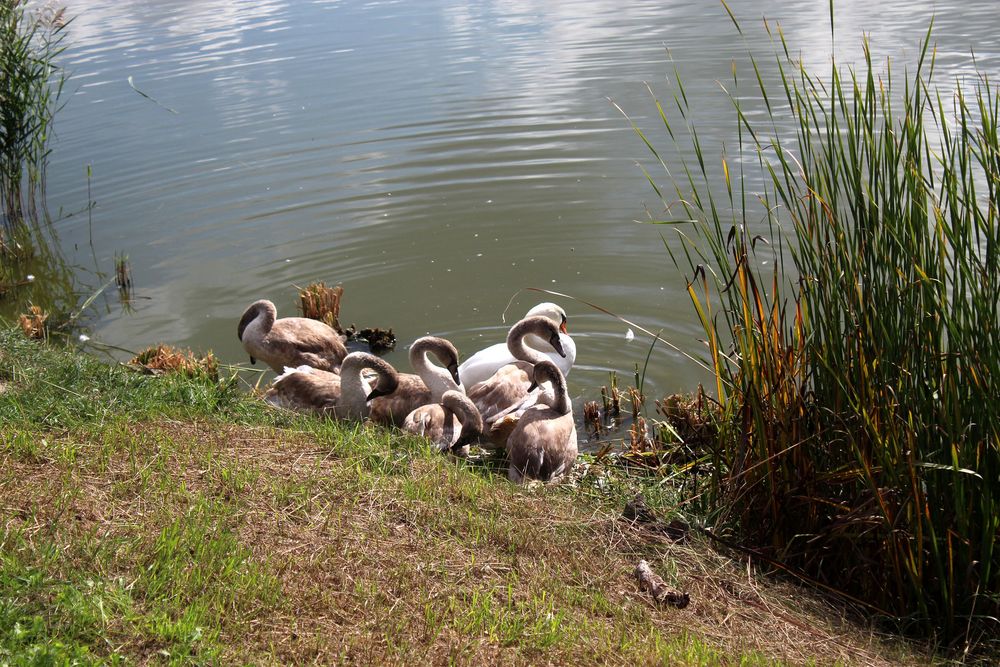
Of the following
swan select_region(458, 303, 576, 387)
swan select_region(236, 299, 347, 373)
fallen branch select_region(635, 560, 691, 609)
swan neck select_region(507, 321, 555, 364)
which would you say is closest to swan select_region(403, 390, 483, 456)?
swan neck select_region(507, 321, 555, 364)

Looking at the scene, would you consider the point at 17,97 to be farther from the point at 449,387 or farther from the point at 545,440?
the point at 545,440

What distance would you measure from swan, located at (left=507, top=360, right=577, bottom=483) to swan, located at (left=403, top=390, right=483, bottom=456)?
1.04 feet

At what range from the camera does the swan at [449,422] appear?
21.6ft

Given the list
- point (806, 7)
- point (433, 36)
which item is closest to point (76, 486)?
point (433, 36)

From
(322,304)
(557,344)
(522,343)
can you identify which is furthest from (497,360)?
(322,304)

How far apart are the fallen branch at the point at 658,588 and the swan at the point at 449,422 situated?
220cm

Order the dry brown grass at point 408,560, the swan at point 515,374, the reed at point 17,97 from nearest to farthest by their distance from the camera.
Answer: the dry brown grass at point 408,560 < the swan at point 515,374 < the reed at point 17,97

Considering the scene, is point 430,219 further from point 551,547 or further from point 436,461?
point 551,547

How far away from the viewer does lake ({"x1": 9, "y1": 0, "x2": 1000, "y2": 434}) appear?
32.2 feet

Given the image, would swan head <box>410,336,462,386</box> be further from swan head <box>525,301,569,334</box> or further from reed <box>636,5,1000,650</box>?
reed <box>636,5,1000,650</box>

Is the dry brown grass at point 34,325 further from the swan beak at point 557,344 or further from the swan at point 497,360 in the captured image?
the swan beak at point 557,344

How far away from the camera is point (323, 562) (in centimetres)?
421

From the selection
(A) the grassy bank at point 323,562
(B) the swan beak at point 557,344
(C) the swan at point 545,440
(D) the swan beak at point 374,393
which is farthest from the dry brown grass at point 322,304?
(A) the grassy bank at point 323,562

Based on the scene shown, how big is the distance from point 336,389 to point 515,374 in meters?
1.37
